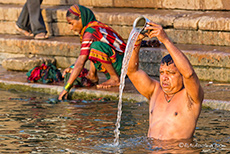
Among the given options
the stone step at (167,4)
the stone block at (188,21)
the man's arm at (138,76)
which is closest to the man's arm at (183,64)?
the man's arm at (138,76)

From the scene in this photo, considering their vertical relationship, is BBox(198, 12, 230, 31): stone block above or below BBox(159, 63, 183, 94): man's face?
above

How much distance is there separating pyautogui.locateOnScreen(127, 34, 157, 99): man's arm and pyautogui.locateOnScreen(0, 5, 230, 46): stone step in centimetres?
433

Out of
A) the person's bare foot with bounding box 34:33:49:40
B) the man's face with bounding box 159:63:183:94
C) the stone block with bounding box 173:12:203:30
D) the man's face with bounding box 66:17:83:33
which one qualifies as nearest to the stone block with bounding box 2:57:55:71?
the person's bare foot with bounding box 34:33:49:40

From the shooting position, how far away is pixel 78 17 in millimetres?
8391

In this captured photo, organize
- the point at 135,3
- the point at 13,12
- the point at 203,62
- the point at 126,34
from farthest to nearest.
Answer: the point at 13,12 < the point at 135,3 < the point at 126,34 < the point at 203,62

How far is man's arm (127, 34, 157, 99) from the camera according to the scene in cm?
502

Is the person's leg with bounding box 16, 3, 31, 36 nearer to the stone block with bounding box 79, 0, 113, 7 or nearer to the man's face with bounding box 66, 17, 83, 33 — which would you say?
the stone block with bounding box 79, 0, 113, 7

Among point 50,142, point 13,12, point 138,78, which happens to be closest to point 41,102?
point 50,142

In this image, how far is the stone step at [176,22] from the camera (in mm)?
9453

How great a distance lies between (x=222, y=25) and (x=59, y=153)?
203 inches

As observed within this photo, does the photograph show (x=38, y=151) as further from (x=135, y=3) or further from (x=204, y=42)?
(x=135, y=3)

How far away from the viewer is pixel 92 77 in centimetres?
902

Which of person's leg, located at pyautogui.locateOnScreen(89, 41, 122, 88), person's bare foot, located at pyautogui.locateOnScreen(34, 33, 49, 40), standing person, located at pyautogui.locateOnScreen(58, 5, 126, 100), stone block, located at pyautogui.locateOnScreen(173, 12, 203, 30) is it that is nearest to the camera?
standing person, located at pyautogui.locateOnScreen(58, 5, 126, 100)

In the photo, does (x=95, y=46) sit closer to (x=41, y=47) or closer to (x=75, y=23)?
(x=75, y=23)
